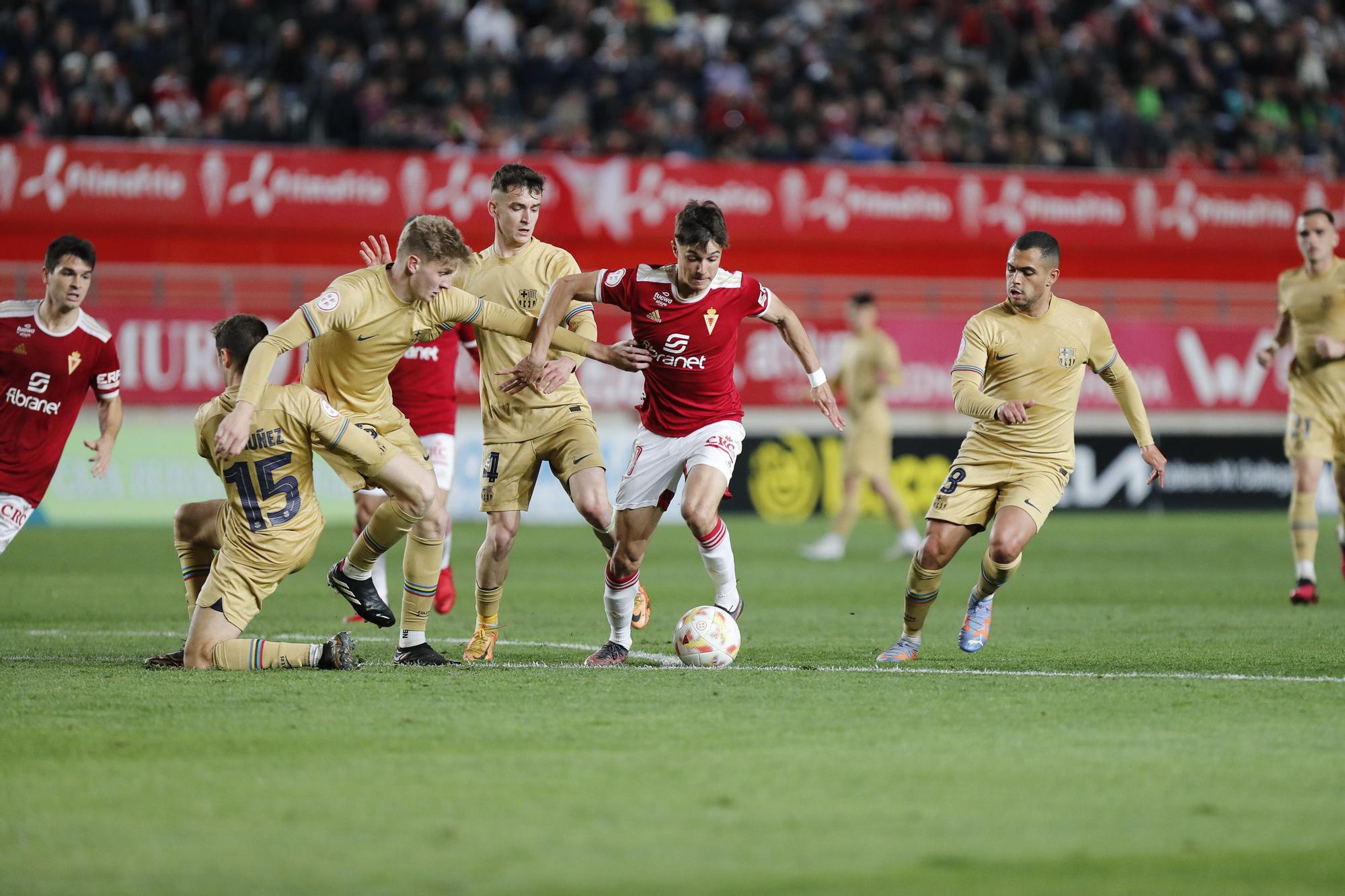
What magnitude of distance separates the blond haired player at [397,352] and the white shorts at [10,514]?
171 cm

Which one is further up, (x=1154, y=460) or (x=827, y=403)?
(x=827, y=403)

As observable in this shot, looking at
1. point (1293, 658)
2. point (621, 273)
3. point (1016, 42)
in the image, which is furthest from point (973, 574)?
point (1016, 42)

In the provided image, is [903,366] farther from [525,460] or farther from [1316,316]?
[525,460]

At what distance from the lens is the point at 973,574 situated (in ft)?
47.5

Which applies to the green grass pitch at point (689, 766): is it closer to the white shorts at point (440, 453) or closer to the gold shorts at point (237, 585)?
the gold shorts at point (237, 585)

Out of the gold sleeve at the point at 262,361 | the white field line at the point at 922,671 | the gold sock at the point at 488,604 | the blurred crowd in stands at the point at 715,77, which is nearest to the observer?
the gold sleeve at the point at 262,361

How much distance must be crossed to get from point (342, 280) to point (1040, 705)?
12.1 feet

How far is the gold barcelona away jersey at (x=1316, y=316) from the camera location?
40.3ft

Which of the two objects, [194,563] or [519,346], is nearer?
[194,563]

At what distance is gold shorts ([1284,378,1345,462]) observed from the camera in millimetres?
12234

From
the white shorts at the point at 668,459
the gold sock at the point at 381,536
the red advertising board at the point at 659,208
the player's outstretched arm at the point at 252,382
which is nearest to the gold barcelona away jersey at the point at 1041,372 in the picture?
the white shorts at the point at 668,459

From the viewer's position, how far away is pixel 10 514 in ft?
28.8

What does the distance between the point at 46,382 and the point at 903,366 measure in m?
15.0

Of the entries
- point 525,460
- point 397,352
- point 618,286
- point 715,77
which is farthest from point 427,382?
point 715,77
